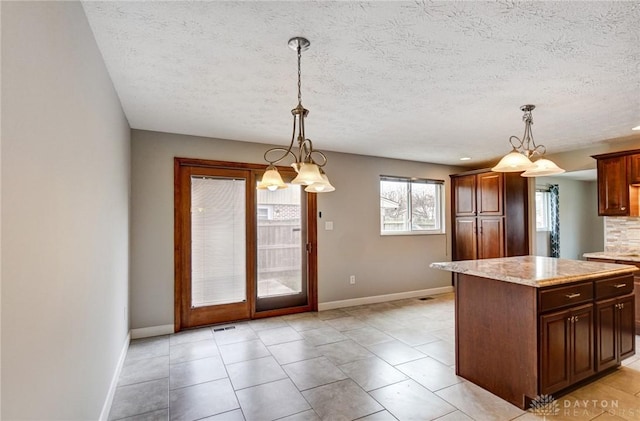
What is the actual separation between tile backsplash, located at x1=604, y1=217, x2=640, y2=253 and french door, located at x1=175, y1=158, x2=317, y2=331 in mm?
4179

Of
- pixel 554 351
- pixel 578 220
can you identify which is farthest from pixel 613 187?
pixel 578 220

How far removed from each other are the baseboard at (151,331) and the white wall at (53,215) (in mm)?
1586

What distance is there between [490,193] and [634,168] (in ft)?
5.57

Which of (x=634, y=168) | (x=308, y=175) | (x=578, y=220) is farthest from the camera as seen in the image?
(x=578, y=220)

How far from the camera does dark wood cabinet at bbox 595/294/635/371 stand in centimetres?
257

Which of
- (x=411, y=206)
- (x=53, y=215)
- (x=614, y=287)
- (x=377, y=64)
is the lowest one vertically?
(x=614, y=287)

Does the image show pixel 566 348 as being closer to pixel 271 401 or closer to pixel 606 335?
pixel 606 335

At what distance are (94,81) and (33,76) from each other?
1026 mm

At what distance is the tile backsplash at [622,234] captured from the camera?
13.9 feet

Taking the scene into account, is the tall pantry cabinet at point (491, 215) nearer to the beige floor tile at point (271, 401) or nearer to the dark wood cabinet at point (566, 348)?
the dark wood cabinet at point (566, 348)

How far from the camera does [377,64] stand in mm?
2203

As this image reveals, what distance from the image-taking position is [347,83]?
2512mm

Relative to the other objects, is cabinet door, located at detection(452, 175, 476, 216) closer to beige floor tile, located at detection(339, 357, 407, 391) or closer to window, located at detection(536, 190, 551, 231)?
window, located at detection(536, 190, 551, 231)

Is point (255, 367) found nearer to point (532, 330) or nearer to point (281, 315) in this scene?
point (281, 315)
